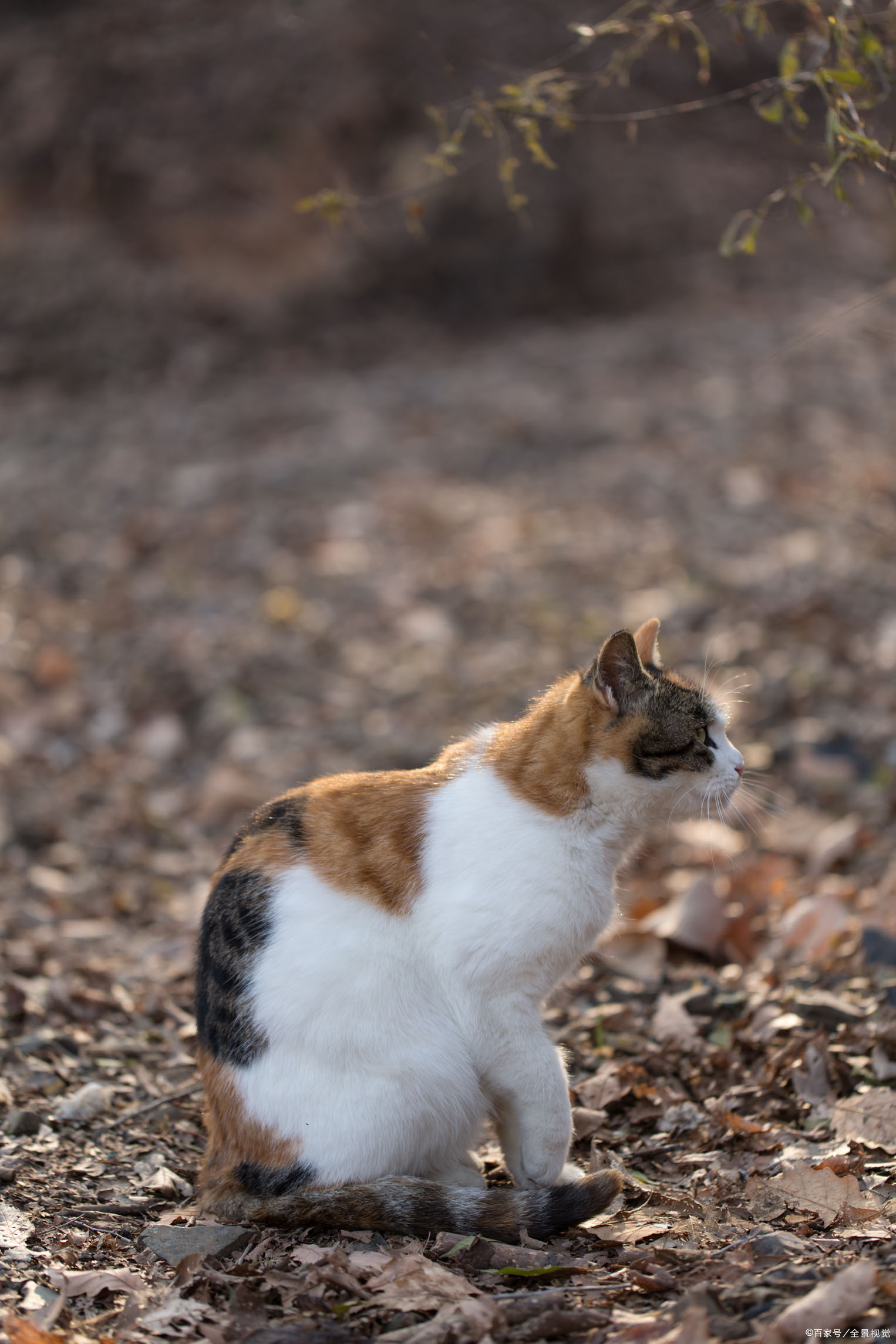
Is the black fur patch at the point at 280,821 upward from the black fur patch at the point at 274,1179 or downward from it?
upward

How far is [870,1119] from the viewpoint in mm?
3311

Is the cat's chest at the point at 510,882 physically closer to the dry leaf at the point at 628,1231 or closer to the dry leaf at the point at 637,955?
the dry leaf at the point at 628,1231

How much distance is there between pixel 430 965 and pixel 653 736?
2.70ft

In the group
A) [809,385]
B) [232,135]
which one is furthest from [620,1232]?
[232,135]

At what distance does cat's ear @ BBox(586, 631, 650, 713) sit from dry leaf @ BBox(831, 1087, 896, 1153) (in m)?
1.40

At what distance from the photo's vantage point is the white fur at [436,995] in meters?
2.88

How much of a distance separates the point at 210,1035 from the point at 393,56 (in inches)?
448

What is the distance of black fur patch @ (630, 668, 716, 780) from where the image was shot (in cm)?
304

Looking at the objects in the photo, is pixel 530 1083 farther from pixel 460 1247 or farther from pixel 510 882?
pixel 510 882

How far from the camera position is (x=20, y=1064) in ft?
12.6

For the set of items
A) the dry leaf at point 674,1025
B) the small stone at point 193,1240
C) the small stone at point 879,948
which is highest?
the small stone at point 193,1240

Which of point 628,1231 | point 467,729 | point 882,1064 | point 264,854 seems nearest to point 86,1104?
point 264,854

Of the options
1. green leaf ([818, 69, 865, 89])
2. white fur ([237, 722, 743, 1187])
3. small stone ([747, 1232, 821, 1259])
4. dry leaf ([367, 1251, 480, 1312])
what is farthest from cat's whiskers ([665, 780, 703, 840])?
green leaf ([818, 69, 865, 89])

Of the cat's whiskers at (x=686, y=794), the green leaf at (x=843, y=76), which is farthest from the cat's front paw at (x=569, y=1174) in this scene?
the green leaf at (x=843, y=76)
